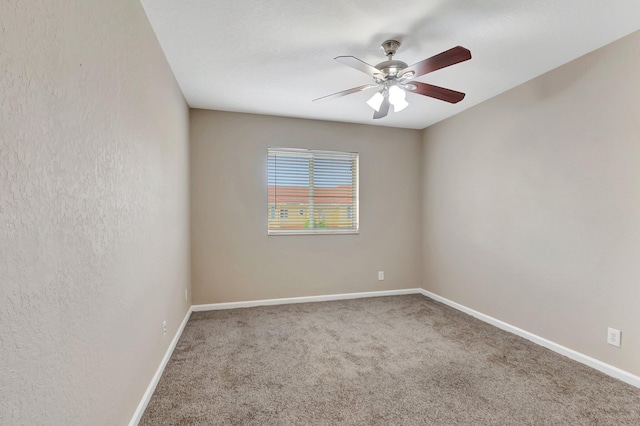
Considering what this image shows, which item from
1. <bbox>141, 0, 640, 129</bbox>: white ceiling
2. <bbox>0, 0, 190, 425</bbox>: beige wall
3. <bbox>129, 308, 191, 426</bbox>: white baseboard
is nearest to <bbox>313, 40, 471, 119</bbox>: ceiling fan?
<bbox>141, 0, 640, 129</bbox>: white ceiling

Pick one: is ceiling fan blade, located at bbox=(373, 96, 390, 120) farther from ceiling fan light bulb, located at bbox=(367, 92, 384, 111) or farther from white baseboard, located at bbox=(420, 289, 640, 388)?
white baseboard, located at bbox=(420, 289, 640, 388)

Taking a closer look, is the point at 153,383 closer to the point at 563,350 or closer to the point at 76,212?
the point at 76,212

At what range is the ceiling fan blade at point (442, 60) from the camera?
5.63 feet

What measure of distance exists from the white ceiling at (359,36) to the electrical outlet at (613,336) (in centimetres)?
213

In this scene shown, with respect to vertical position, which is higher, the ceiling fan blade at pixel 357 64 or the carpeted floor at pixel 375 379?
the ceiling fan blade at pixel 357 64

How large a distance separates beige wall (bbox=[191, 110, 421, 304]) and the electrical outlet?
235 centimetres

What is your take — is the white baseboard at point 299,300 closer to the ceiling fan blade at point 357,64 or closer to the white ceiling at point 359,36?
the white ceiling at point 359,36

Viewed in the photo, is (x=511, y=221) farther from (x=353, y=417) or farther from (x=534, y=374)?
(x=353, y=417)

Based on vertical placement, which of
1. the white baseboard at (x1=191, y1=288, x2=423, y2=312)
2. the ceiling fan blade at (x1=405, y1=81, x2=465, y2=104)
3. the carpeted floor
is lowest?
the carpeted floor

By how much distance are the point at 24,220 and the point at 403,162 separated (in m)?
4.21

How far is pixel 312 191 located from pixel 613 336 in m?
3.20

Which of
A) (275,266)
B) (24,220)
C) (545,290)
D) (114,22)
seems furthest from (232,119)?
(545,290)

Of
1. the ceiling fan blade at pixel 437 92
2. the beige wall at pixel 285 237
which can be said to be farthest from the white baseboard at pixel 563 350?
the ceiling fan blade at pixel 437 92

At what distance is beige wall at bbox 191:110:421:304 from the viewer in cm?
368
